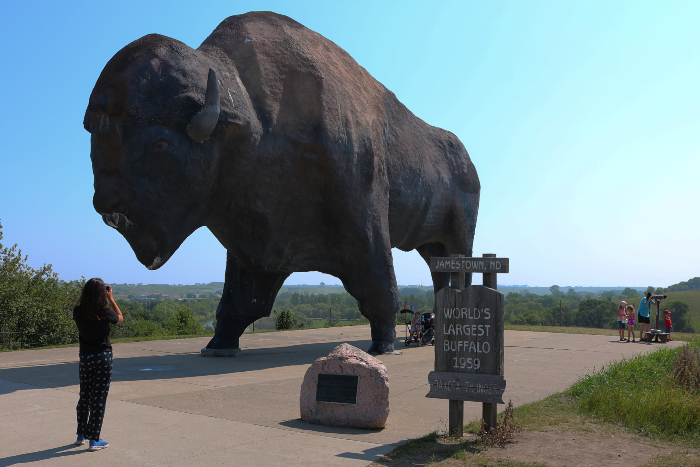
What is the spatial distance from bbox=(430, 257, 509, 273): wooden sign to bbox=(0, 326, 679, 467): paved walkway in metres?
1.46

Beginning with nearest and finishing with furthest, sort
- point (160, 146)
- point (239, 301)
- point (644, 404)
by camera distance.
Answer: point (644, 404) → point (160, 146) → point (239, 301)

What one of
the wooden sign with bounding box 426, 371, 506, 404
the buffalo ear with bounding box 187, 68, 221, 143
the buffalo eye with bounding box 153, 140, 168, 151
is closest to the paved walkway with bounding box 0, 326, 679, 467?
the wooden sign with bounding box 426, 371, 506, 404

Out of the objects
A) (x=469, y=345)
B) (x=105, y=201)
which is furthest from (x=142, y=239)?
(x=469, y=345)

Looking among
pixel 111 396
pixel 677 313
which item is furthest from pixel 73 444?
pixel 677 313

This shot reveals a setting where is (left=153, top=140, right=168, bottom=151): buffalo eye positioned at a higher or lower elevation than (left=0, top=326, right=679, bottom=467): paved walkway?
higher

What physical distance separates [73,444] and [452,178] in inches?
441

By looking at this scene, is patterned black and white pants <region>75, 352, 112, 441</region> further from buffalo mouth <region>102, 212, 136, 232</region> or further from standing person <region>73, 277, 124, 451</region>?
buffalo mouth <region>102, 212, 136, 232</region>

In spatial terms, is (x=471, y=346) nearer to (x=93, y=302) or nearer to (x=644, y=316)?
(x=93, y=302)

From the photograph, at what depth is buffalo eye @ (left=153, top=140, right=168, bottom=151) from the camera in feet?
26.4

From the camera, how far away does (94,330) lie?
4.81m

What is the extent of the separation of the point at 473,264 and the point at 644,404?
239cm

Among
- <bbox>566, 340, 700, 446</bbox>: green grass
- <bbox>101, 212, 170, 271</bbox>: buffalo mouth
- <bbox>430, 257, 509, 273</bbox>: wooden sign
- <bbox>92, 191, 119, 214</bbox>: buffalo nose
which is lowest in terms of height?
<bbox>566, 340, 700, 446</bbox>: green grass

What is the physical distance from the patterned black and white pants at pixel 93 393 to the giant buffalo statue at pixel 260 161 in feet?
11.8

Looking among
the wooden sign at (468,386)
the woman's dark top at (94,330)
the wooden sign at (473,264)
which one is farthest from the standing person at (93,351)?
the wooden sign at (473,264)
